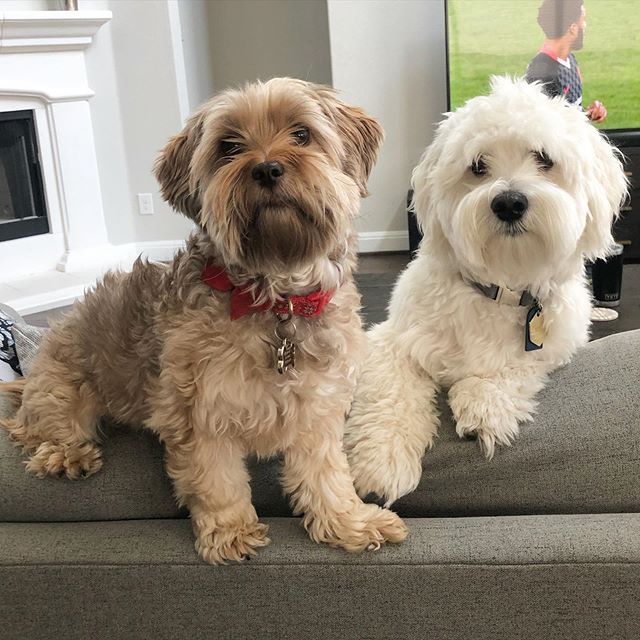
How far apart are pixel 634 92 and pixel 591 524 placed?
4.33 meters

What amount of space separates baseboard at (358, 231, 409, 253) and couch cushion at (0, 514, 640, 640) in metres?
4.16

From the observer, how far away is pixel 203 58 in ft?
18.6

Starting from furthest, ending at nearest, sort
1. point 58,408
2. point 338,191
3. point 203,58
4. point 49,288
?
point 203,58 < point 49,288 < point 58,408 < point 338,191

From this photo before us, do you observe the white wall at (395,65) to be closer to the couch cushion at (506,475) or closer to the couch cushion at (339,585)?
the couch cushion at (506,475)

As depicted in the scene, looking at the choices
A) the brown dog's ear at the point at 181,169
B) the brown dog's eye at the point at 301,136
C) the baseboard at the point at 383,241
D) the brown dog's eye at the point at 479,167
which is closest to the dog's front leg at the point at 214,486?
the brown dog's ear at the point at 181,169

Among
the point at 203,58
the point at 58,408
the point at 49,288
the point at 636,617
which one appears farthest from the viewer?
the point at 203,58

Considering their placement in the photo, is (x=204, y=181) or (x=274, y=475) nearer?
(x=204, y=181)

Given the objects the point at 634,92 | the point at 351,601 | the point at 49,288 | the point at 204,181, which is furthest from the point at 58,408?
the point at 634,92

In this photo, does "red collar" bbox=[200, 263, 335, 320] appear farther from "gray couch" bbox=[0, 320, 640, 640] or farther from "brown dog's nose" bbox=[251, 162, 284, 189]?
"gray couch" bbox=[0, 320, 640, 640]

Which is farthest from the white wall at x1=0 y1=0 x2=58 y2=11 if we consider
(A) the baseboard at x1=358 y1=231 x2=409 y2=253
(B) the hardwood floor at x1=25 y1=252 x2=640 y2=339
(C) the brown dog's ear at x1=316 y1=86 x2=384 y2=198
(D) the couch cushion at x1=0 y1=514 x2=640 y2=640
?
(D) the couch cushion at x1=0 y1=514 x2=640 y2=640

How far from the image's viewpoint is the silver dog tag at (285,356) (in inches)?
51.2

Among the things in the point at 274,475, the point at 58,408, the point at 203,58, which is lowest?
the point at 274,475

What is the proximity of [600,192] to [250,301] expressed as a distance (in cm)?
81

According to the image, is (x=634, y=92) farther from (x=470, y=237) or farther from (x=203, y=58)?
(x=470, y=237)
